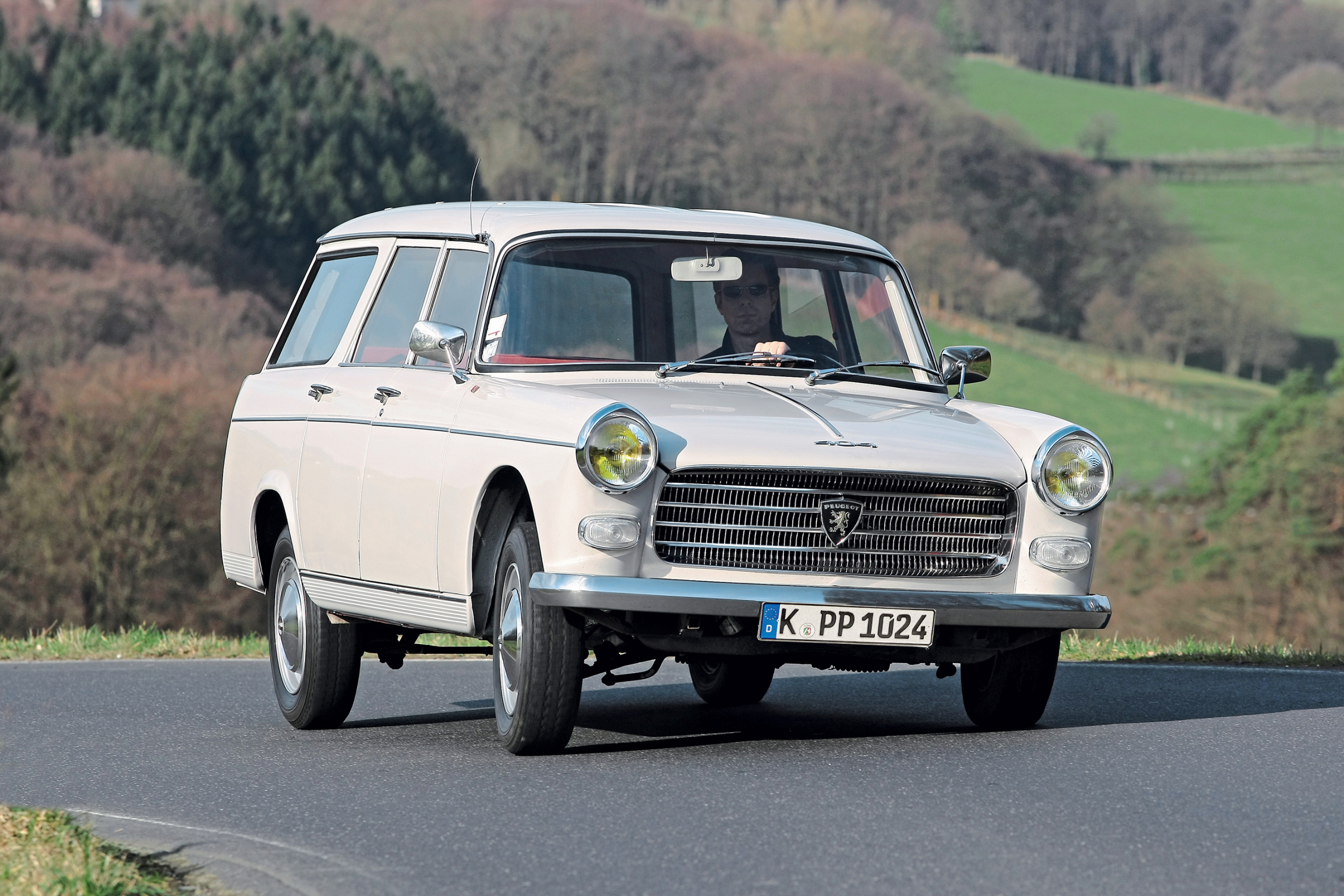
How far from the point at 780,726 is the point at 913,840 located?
276 cm

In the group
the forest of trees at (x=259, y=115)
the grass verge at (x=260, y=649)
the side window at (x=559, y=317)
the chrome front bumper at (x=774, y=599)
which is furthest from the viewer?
the forest of trees at (x=259, y=115)

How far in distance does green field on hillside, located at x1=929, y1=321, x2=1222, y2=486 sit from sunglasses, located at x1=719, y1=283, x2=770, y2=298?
56.6 m

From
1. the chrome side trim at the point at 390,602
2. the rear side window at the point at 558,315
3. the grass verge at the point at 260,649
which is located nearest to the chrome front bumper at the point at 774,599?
the chrome side trim at the point at 390,602

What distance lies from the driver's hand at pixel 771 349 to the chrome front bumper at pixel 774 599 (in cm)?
144

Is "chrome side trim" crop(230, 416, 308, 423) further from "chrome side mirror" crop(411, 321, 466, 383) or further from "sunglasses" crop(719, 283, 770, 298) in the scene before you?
"sunglasses" crop(719, 283, 770, 298)

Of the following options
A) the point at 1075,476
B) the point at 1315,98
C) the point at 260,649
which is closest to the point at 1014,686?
the point at 1075,476

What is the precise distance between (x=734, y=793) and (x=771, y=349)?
239cm

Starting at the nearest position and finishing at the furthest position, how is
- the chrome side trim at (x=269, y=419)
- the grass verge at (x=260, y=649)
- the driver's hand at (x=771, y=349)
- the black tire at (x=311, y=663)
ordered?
the driver's hand at (x=771, y=349) < the black tire at (x=311, y=663) < the chrome side trim at (x=269, y=419) < the grass verge at (x=260, y=649)

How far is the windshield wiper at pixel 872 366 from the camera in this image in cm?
779

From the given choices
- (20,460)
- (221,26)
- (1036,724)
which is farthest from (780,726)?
(221,26)

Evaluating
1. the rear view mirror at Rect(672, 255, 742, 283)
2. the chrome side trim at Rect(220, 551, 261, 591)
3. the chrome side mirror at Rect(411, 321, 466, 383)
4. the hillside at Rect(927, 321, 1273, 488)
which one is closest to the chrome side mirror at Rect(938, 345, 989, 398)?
the rear view mirror at Rect(672, 255, 742, 283)

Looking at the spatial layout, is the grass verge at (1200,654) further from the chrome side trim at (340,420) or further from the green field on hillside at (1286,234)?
the green field on hillside at (1286,234)

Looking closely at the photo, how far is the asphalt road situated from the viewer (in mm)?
4973

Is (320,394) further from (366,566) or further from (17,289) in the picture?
(17,289)
